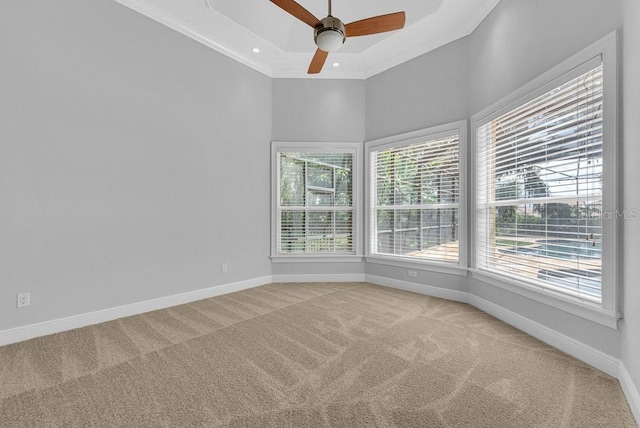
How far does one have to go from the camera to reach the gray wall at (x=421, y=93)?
11.5 ft

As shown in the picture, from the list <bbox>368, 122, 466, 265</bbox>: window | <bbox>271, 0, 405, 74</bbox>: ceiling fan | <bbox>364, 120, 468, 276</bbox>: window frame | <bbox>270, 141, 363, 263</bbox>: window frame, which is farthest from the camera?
<bbox>270, 141, 363, 263</bbox>: window frame

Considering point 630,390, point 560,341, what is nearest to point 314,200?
point 560,341

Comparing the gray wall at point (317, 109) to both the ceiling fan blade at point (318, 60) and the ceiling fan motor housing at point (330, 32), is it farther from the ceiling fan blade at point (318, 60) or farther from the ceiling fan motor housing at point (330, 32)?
the ceiling fan motor housing at point (330, 32)

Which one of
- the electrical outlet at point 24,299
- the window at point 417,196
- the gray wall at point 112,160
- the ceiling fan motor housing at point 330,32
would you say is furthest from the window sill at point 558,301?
the electrical outlet at point 24,299

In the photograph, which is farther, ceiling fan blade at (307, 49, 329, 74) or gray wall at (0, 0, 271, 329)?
ceiling fan blade at (307, 49, 329, 74)

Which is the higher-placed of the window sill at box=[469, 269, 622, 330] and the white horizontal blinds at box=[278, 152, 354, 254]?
the white horizontal blinds at box=[278, 152, 354, 254]

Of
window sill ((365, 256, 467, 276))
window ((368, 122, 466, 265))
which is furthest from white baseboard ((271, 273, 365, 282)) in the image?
window ((368, 122, 466, 265))

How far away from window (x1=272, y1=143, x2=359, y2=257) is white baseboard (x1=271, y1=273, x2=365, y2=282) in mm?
336

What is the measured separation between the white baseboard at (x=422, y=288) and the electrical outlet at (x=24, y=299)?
3.84 m

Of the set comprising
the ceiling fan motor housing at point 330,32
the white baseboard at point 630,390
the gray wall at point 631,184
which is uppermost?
the ceiling fan motor housing at point 330,32

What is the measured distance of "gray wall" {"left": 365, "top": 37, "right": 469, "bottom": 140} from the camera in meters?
3.52

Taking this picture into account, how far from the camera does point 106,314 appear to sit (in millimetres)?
2877

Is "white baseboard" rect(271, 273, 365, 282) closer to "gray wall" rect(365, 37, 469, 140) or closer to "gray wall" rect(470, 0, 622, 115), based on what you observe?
"gray wall" rect(365, 37, 469, 140)

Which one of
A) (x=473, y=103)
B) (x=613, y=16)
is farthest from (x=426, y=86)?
(x=613, y=16)
